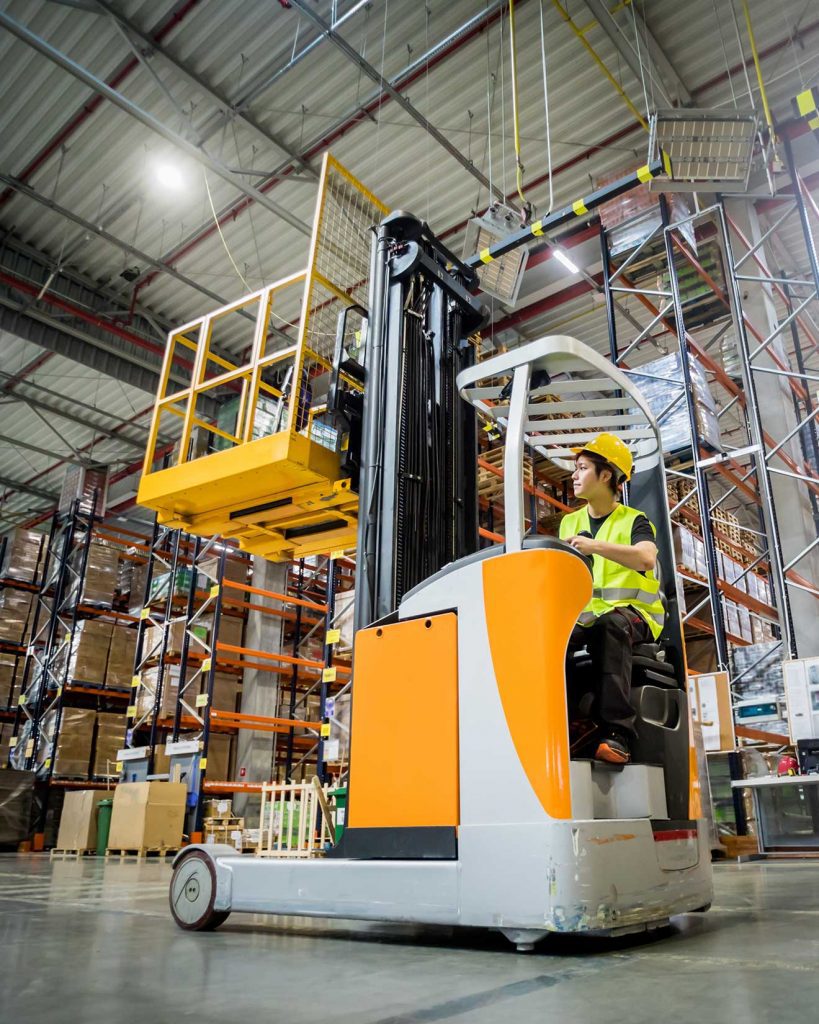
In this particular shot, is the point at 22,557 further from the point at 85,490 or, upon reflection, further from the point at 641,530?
the point at 641,530

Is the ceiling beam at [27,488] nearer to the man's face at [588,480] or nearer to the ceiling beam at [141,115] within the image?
the ceiling beam at [141,115]

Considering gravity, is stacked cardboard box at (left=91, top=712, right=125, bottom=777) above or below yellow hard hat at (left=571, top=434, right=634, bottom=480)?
below

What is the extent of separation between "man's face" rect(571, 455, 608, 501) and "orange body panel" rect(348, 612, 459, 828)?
2.75ft

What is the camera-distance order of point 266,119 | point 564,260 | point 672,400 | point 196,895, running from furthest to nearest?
point 564,260 → point 266,119 → point 672,400 → point 196,895

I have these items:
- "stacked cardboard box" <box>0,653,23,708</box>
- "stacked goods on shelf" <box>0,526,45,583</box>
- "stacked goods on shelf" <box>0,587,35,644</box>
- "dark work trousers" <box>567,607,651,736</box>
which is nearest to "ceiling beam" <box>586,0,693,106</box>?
"dark work trousers" <box>567,607,651,736</box>

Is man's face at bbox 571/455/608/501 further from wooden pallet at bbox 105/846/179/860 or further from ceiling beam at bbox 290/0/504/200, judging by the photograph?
wooden pallet at bbox 105/846/179/860

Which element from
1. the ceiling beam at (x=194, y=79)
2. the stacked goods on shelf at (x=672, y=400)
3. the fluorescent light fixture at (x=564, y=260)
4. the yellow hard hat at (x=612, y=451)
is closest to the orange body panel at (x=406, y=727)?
the yellow hard hat at (x=612, y=451)

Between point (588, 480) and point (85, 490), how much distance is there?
557 inches

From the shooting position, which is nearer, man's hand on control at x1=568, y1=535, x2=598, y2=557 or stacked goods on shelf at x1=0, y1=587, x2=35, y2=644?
man's hand on control at x1=568, y1=535, x2=598, y2=557

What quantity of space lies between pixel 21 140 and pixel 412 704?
1099cm

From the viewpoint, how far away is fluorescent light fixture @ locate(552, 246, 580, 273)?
11.1 m

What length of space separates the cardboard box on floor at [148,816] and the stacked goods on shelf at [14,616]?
19.8 feet

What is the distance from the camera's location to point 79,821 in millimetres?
11078

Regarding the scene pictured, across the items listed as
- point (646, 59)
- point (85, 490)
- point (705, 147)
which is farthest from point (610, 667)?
point (85, 490)
